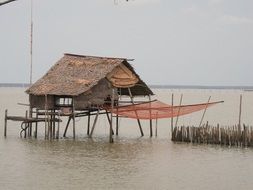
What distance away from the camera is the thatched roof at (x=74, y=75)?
2241 cm

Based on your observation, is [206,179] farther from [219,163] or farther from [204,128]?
[204,128]

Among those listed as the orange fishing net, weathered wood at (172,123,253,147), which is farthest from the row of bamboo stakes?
the orange fishing net

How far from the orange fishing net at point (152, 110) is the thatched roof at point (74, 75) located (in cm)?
135

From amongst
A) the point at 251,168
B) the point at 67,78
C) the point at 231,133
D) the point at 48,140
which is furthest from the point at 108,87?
the point at 251,168

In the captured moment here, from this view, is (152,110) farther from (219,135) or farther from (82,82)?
(219,135)

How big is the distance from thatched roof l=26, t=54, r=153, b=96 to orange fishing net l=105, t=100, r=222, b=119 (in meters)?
1.35

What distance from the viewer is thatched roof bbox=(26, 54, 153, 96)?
2241 centimetres

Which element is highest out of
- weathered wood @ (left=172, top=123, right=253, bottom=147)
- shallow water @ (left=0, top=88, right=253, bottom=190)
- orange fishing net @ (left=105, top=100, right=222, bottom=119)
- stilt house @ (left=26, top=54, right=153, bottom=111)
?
stilt house @ (left=26, top=54, right=153, bottom=111)

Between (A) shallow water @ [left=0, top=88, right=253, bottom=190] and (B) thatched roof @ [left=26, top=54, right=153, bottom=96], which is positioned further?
(B) thatched roof @ [left=26, top=54, right=153, bottom=96]

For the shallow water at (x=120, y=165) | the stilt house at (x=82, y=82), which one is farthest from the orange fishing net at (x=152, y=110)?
the shallow water at (x=120, y=165)

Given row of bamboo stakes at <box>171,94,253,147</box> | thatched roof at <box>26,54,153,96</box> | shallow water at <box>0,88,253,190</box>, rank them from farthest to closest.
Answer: thatched roof at <box>26,54,153,96</box> → row of bamboo stakes at <box>171,94,253,147</box> → shallow water at <box>0,88,253,190</box>

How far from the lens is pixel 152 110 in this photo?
23062mm

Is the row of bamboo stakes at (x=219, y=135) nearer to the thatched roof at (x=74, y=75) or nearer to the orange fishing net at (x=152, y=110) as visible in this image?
the orange fishing net at (x=152, y=110)

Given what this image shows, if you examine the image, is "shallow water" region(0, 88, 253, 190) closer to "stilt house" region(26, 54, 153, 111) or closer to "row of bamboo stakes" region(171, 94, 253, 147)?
"row of bamboo stakes" region(171, 94, 253, 147)
